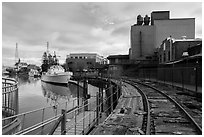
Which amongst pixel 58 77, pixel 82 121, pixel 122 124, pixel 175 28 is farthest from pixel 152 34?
pixel 122 124

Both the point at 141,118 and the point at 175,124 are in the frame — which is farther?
the point at 141,118

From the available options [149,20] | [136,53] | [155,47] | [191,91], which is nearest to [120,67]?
[136,53]

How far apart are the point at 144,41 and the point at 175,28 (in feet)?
32.6

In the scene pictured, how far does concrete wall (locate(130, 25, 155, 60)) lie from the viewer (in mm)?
59156

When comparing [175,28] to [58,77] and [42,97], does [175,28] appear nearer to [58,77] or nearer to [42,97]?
[58,77]

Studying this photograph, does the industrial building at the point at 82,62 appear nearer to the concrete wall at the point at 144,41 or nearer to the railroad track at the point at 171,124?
the concrete wall at the point at 144,41

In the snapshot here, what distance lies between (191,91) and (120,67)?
41549 mm

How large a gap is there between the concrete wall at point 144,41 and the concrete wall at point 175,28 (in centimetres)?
162

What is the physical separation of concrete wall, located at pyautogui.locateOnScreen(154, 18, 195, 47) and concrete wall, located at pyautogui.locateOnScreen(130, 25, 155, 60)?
1.62 meters

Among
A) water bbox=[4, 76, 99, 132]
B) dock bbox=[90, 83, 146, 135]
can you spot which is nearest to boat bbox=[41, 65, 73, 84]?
water bbox=[4, 76, 99, 132]

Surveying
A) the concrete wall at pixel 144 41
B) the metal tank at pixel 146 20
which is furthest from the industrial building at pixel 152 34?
the metal tank at pixel 146 20

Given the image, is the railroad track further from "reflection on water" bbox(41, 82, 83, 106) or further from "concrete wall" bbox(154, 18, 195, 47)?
"concrete wall" bbox(154, 18, 195, 47)

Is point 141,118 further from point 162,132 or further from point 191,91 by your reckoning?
point 191,91

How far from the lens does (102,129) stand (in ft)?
21.2
